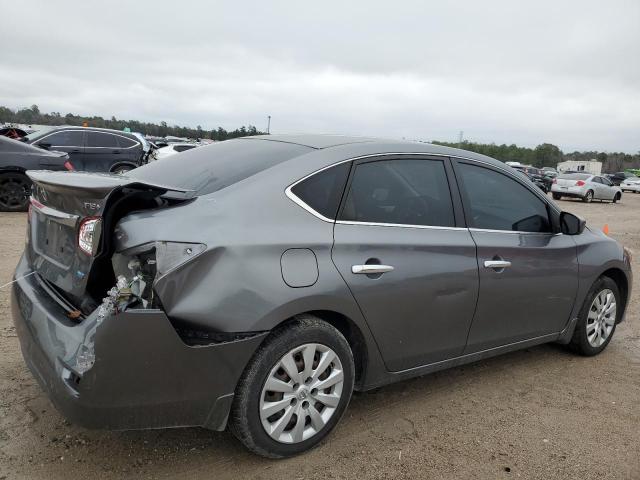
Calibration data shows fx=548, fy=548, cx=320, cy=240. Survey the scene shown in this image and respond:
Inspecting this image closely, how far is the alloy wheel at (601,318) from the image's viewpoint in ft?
14.5

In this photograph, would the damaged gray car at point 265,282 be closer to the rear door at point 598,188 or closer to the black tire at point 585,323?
the black tire at point 585,323

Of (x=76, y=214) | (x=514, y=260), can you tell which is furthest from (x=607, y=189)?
(x=76, y=214)

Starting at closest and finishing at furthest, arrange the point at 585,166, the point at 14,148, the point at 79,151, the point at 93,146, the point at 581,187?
the point at 14,148, the point at 79,151, the point at 93,146, the point at 581,187, the point at 585,166

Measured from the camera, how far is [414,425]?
10.6ft

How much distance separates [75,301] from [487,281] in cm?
235

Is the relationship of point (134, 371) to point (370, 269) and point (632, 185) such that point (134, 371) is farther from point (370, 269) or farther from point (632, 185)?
point (632, 185)

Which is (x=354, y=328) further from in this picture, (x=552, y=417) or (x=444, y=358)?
(x=552, y=417)

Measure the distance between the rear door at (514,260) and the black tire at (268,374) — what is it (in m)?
1.16

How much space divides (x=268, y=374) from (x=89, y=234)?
3.45 feet

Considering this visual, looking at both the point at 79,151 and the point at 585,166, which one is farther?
the point at 585,166

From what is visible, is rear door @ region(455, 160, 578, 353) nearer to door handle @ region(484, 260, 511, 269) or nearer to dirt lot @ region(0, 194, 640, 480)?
door handle @ region(484, 260, 511, 269)

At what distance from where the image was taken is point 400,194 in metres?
3.20

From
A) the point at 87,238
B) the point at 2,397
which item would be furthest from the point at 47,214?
the point at 2,397

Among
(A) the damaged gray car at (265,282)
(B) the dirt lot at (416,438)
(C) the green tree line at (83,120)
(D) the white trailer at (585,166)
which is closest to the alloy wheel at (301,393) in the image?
(A) the damaged gray car at (265,282)
